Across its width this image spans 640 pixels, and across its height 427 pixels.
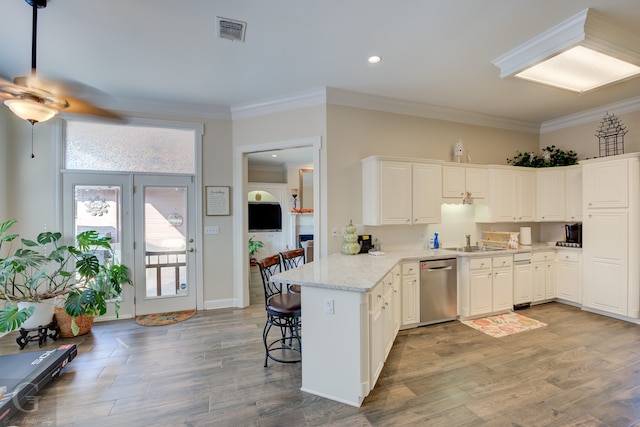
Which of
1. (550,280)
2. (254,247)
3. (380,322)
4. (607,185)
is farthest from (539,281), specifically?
(254,247)

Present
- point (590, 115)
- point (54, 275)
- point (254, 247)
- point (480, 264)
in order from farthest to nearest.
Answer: point (254, 247)
point (590, 115)
point (480, 264)
point (54, 275)

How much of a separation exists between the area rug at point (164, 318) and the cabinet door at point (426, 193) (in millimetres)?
3497

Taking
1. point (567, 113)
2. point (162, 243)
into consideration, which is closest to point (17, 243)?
point (162, 243)

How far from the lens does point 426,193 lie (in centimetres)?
393

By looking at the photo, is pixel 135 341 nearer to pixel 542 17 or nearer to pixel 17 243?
pixel 17 243

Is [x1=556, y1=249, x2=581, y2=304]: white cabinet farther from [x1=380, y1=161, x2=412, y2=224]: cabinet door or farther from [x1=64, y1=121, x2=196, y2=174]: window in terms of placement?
[x1=64, y1=121, x2=196, y2=174]: window

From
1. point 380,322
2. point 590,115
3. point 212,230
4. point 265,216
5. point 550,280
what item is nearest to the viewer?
point 380,322

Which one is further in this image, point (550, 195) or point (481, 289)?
point (550, 195)

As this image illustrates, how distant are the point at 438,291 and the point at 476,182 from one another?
1828mm

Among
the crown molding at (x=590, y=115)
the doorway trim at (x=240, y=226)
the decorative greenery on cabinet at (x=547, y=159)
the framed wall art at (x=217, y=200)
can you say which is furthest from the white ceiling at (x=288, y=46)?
the framed wall art at (x=217, y=200)

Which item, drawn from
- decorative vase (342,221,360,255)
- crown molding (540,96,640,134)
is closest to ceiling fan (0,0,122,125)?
decorative vase (342,221,360,255)

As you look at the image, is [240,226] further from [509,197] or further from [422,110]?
[509,197]

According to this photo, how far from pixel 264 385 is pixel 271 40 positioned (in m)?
3.13

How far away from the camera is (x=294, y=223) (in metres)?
8.18
